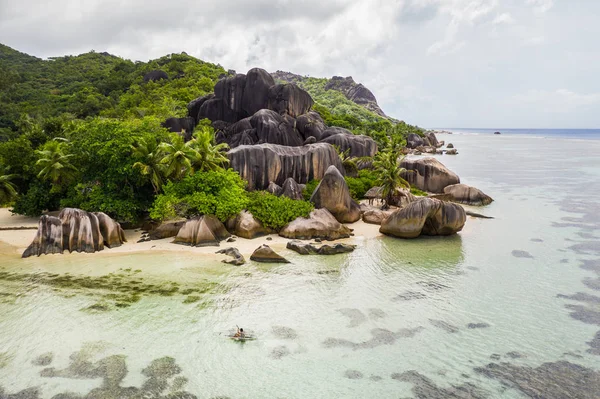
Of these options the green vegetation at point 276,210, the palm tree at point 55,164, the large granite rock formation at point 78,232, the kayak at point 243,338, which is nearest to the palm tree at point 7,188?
the palm tree at point 55,164

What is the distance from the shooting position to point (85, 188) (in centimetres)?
2430

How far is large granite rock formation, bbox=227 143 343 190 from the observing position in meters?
28.7

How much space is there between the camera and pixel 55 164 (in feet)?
80.6

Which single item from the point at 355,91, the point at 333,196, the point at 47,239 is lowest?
the point at 47,239

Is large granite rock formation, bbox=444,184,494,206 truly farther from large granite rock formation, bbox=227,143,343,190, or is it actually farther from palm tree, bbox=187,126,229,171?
palm tree, bbox=187,126,229,171

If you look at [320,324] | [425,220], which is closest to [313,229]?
[425,220]

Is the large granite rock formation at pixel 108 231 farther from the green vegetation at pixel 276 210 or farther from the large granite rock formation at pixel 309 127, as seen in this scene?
the large granite rock formation at pixel 309 127

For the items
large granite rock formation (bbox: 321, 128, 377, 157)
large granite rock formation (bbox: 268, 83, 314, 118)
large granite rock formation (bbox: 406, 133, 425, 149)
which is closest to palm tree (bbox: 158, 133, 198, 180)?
large granite rock formation (bbox: 321, 128, 377, 157)

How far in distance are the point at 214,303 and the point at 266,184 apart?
15.3 meters

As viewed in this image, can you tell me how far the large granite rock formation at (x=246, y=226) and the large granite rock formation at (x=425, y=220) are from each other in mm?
7665

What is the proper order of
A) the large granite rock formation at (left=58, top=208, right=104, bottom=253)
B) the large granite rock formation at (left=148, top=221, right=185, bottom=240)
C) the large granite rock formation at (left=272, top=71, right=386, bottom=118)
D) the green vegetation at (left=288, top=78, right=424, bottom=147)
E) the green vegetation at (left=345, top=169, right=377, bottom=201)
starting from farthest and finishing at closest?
the large granite rock formation at (left=272, top=71, right=386, bottom=118)
the green vegetation at (left=288, top=78, right=424, bottom=147)
the green vegetation at (left=345, top=169, right=377, bottom=201)
the large granite rock formation at (left=148, top=221, right=185, bottom=240)
the large granite rock formation at (left=58, top=208, right=104, bottom=253)

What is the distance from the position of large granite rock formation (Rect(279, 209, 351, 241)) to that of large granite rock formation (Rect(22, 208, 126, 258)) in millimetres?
10476

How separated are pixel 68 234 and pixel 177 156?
24.0 feet

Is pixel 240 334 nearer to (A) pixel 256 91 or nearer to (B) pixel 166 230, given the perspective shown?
(B) pixel 166 230
